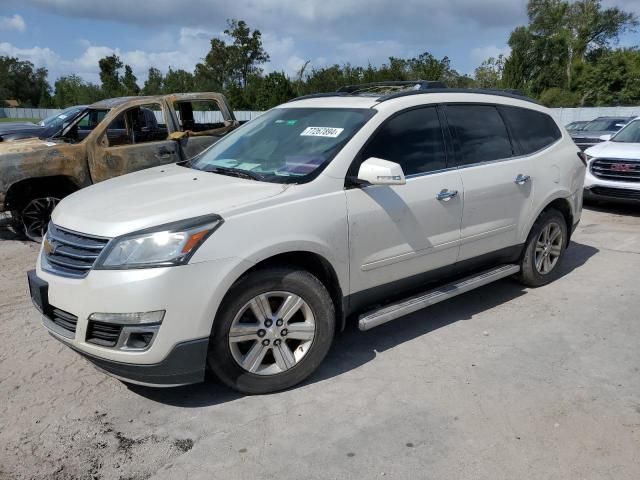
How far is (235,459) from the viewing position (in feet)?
9.32

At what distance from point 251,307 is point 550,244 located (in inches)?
134

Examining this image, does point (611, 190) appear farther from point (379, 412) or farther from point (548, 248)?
point (379, 412)

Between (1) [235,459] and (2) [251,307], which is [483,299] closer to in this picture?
(2) [251,307]

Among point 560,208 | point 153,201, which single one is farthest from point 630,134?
point 153,201

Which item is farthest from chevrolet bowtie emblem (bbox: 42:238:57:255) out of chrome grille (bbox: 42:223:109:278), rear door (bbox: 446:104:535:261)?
rear door (bbox: 446:104:535:261)

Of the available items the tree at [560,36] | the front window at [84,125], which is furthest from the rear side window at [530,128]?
the tree at [560,36]

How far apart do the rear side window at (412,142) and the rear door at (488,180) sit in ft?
0.68

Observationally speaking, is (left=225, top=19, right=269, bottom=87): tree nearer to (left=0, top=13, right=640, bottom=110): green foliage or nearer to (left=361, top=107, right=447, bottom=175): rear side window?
(left=0, top=13, right=640, bottom=110): green foliage

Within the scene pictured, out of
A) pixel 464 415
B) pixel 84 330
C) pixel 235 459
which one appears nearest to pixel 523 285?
pixel 464 415

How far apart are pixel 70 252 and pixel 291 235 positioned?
4.25ft

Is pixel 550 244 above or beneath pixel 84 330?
beneath

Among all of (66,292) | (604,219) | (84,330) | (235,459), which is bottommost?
(604,219)

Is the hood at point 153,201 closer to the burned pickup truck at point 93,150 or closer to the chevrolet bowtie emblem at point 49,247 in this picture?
the chevrolet bowtie emblem at point 49,247

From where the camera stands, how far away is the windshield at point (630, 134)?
9.66 meters
